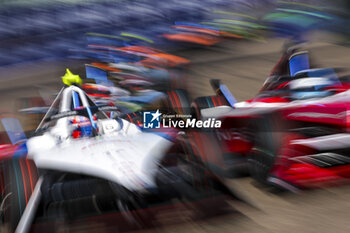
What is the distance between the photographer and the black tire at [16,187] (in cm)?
186

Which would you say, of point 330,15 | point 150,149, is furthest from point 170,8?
point 150,149

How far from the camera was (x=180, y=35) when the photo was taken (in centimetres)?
809

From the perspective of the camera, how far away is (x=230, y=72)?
658 cm

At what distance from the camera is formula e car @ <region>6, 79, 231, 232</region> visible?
191 centimetres

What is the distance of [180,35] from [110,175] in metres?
6.57

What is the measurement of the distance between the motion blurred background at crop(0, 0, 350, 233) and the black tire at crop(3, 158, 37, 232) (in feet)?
12.6

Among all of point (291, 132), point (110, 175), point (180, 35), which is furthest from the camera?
point (180, 35)

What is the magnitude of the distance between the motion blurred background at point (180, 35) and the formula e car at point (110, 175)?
331 cm

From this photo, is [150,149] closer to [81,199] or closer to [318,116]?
[81,199]

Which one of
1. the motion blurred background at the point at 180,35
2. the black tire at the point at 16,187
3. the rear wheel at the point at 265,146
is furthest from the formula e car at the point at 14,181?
the motion blurred background at the point at 180,35

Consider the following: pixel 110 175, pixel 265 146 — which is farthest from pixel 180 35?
pixel 110 175

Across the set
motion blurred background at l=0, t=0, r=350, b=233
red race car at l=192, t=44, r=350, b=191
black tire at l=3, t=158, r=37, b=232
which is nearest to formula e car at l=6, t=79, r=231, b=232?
black tire at l=3, t=158, r=37, b=232

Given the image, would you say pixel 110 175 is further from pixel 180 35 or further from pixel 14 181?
pixel 180 35

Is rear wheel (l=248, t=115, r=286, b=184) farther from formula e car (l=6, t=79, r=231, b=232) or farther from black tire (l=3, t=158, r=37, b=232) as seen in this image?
black tire (l=3, t=158, r=37, b=232)
